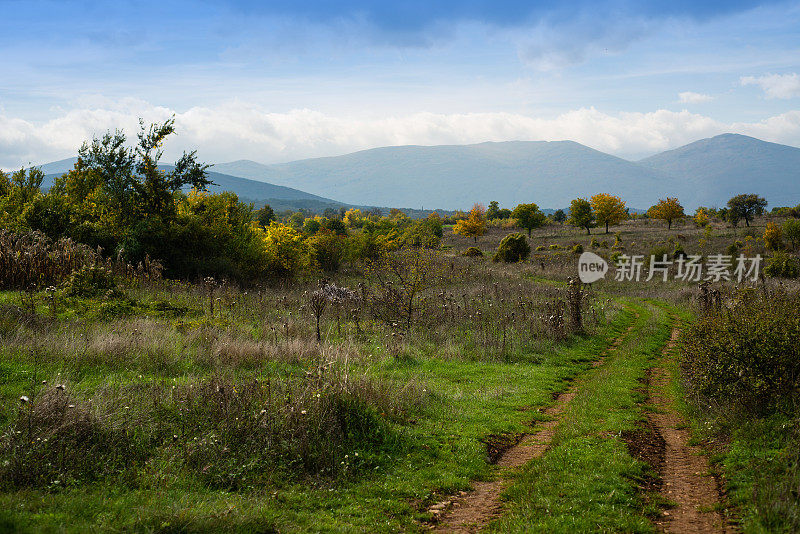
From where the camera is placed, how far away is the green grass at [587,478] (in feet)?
18.1

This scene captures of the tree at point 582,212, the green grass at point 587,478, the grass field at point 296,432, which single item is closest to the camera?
the grass field at point 296,432

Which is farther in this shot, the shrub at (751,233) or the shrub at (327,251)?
the shrub at (751,233)

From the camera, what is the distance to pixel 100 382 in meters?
8.36

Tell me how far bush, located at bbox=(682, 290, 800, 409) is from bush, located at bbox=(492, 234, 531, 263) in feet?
119

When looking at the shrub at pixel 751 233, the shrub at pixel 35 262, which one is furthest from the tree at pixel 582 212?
the shrub at pixel 35 262

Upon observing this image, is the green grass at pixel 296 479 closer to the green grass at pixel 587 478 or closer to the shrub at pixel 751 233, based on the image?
the green grass at pixel 587 478

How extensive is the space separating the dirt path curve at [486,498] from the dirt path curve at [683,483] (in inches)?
72.0

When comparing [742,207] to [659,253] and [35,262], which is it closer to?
[659,253]

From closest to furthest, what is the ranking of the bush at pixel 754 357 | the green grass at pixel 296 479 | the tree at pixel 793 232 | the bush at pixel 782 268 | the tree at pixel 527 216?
the green grass at pixel 296 479 < the bush at pixel 754 357 < the bush at pixel 782 268 < the tree at pixel 793 232 < the tree at pixel 527 216

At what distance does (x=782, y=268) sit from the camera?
31.0 meters

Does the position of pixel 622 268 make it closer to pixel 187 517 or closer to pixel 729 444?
pixel 729 444

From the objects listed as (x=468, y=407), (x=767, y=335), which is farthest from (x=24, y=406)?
(x=767, y=335)

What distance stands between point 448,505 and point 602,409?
5334 mm

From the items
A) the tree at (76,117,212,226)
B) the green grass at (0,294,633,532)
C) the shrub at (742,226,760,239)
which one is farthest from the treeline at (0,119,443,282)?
the shrub at (742,226,760,239)
